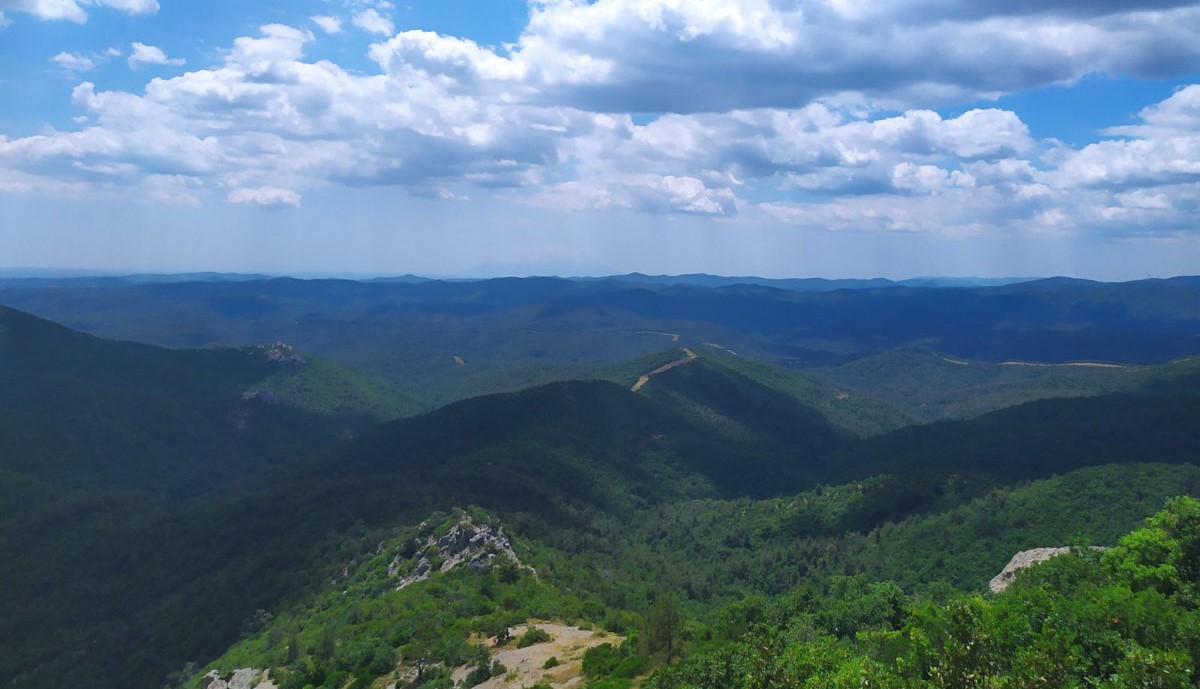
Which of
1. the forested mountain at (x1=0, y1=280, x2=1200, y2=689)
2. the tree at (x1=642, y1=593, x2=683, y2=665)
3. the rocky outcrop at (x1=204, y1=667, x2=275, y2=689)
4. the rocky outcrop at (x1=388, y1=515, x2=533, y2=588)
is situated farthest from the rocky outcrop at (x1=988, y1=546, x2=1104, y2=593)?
the rocky outcrop at (x1=204, y1=667, x2=275, y2=689)

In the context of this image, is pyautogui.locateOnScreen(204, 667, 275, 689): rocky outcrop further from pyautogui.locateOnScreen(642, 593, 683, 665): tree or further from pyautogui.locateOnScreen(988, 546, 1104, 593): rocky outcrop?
pyautogui.locateOnScreen(988, 546, 1104, 593): rocky outcrop

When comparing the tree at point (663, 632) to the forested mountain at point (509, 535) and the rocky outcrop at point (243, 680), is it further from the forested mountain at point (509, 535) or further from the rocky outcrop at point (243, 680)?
the rocky outcrop at point (243, 680)

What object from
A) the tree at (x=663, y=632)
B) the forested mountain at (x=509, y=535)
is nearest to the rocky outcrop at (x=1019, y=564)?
the forested mountain at (x=509, y=535)

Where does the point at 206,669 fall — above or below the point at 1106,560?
below

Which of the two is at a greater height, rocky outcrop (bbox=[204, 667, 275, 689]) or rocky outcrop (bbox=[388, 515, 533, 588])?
rocky outcrop (bbox=[388, 515, 533, 588])

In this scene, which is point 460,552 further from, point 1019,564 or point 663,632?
point 1019,564

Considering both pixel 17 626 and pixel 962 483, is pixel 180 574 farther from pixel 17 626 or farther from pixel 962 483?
pixel 962 483

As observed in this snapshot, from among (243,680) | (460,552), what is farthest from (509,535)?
(243,680)

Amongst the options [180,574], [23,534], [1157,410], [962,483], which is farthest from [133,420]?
[1157,410]
